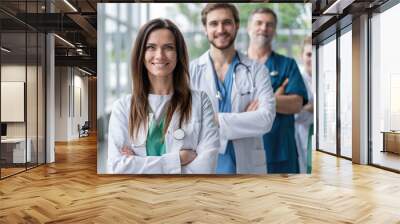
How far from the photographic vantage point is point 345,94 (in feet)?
31.5

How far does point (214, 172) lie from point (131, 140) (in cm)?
Answer: 130

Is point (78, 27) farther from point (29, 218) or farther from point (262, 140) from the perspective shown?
point (29, 218)

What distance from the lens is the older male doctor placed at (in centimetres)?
603

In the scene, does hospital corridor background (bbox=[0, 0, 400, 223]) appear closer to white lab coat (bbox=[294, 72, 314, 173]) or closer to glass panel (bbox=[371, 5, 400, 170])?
glass panel (bbox=[371, 5, 400, 170])

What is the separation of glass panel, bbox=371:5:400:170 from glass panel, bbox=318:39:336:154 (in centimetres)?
222

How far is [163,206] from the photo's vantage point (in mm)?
4574

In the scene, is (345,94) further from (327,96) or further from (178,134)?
(178,134)

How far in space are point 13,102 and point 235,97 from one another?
11.9ft

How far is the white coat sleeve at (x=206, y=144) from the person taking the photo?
19.8ft

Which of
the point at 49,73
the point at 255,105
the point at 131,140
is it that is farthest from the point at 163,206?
the point at 49,73

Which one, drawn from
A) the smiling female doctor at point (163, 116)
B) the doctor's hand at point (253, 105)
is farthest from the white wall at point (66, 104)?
the doctor's hand at point (253, 105)

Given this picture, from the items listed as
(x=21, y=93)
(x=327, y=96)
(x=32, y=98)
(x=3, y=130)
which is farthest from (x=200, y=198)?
(x=327, y=96)

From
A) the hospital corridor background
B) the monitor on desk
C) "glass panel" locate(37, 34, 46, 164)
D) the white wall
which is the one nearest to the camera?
the hospital corridor background

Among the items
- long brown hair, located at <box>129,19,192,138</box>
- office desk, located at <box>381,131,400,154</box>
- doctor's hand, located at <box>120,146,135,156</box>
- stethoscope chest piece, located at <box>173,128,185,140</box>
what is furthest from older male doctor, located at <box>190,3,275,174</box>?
office desk, located at <box>381,131,400,154</box>
